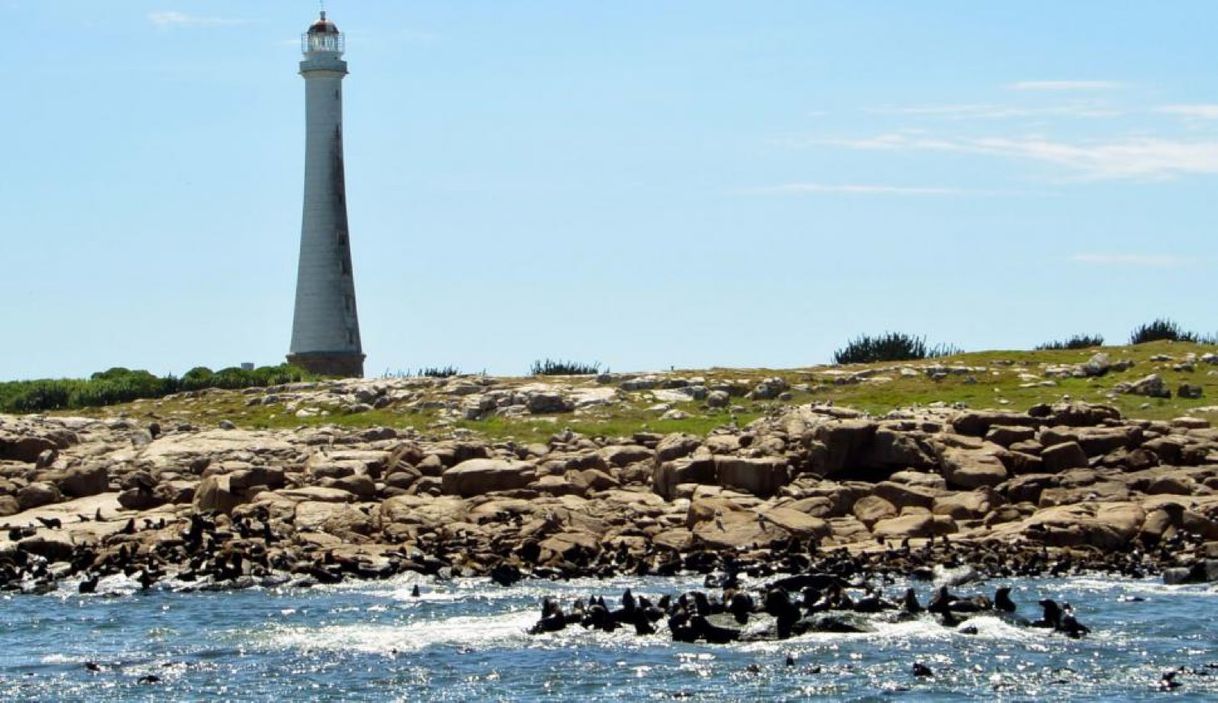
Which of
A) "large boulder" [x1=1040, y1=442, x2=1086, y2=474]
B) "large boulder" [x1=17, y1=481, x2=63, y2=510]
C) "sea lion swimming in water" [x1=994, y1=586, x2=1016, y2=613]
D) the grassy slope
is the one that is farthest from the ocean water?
the grassy slope

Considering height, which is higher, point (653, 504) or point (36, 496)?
point (36, 496)

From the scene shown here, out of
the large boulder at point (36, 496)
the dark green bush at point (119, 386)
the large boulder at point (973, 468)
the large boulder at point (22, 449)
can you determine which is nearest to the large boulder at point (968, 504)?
the large boulder at point (973, 468)

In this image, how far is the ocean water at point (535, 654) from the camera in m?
24.6

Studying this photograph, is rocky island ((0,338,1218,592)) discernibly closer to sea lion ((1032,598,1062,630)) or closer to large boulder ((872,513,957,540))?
large boulder ((872,513,957,540))

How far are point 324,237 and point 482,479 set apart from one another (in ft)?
99.1

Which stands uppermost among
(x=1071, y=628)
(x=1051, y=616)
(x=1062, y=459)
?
(x=1062, y=459)

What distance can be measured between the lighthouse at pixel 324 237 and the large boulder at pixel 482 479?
29093 millimetres

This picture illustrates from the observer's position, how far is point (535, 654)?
2747 cm

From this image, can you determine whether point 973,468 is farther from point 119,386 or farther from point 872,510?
point 119,386

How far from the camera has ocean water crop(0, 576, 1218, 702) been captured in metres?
24.6

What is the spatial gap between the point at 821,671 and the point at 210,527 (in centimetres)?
1794

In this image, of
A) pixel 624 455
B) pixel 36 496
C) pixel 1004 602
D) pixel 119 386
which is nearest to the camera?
pixel 1004 602

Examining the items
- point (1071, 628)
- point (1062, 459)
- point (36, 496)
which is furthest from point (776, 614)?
point (36, 496)

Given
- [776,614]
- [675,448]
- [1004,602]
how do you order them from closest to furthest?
[776,614]
[1004,602]
[675,448]
